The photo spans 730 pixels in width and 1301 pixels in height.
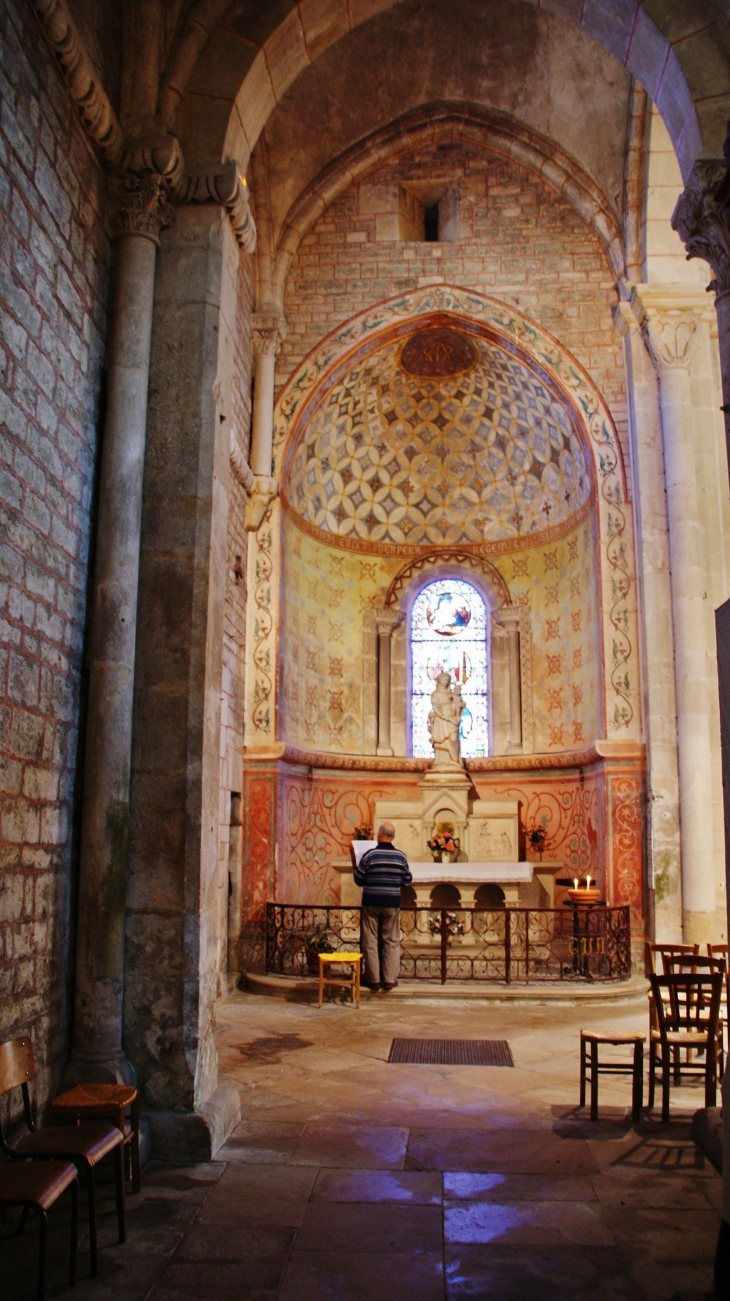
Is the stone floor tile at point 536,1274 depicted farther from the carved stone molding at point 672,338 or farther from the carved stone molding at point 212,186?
the carved stone molding at point 672,338

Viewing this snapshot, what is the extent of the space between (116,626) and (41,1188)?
2.76 m

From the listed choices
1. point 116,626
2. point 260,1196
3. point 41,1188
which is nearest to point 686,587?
point 116,626

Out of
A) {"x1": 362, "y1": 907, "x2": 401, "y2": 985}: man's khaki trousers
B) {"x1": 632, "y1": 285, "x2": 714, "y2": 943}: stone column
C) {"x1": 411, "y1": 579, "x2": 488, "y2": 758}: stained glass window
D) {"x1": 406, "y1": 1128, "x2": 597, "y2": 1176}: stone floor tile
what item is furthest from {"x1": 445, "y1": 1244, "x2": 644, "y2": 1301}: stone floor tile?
{"x1": 411, "y1": 579, "x2": 488, "y2": 758}: stained glass window

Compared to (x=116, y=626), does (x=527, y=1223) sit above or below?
below

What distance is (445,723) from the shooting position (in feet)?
46.5

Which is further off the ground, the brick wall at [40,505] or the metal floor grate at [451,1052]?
the brick wall at [40,505]

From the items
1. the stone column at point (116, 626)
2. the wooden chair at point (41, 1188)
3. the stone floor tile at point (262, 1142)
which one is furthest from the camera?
the stone column at point (116, 626)

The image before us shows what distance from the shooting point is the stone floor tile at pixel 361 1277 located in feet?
11.3

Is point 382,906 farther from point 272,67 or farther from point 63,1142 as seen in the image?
point 272,67

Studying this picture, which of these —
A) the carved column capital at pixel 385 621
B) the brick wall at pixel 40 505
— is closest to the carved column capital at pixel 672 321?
the carved column capital at pixel 385 621

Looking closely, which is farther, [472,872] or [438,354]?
[438,354]

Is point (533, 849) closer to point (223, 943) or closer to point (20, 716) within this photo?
point (223, 943)

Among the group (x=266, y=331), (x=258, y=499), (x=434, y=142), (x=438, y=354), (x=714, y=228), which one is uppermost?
(x=434, y=142)

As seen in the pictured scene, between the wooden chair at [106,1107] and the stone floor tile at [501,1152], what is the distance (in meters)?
1.32
